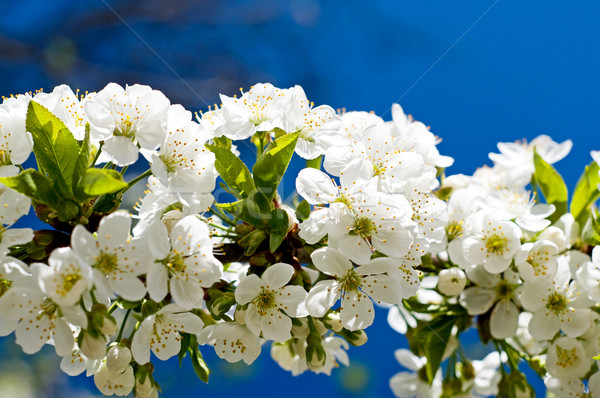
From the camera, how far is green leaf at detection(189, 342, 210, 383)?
125cm

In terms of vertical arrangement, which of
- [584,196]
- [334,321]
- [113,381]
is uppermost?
[584,196]

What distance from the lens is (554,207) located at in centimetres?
151

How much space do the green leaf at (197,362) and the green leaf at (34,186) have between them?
416 mm

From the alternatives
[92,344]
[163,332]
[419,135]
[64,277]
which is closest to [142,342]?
[163,332]

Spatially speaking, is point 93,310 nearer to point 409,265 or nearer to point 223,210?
point 223,210

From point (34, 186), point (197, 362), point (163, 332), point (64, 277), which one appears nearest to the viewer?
point (64, 277)

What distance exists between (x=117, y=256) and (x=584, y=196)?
119 cm

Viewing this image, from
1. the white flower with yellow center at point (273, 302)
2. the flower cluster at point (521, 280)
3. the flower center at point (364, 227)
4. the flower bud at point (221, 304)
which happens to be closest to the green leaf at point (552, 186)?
the flower cluster at point (521, 280)

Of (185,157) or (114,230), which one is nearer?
(114,230)

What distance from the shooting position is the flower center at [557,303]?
1.39 m

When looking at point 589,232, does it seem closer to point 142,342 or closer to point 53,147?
point 142,342

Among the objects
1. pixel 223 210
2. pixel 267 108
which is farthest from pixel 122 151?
pixel 267 108

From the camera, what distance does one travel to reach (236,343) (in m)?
1.20

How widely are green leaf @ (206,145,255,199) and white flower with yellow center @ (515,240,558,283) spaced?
0.65 m
